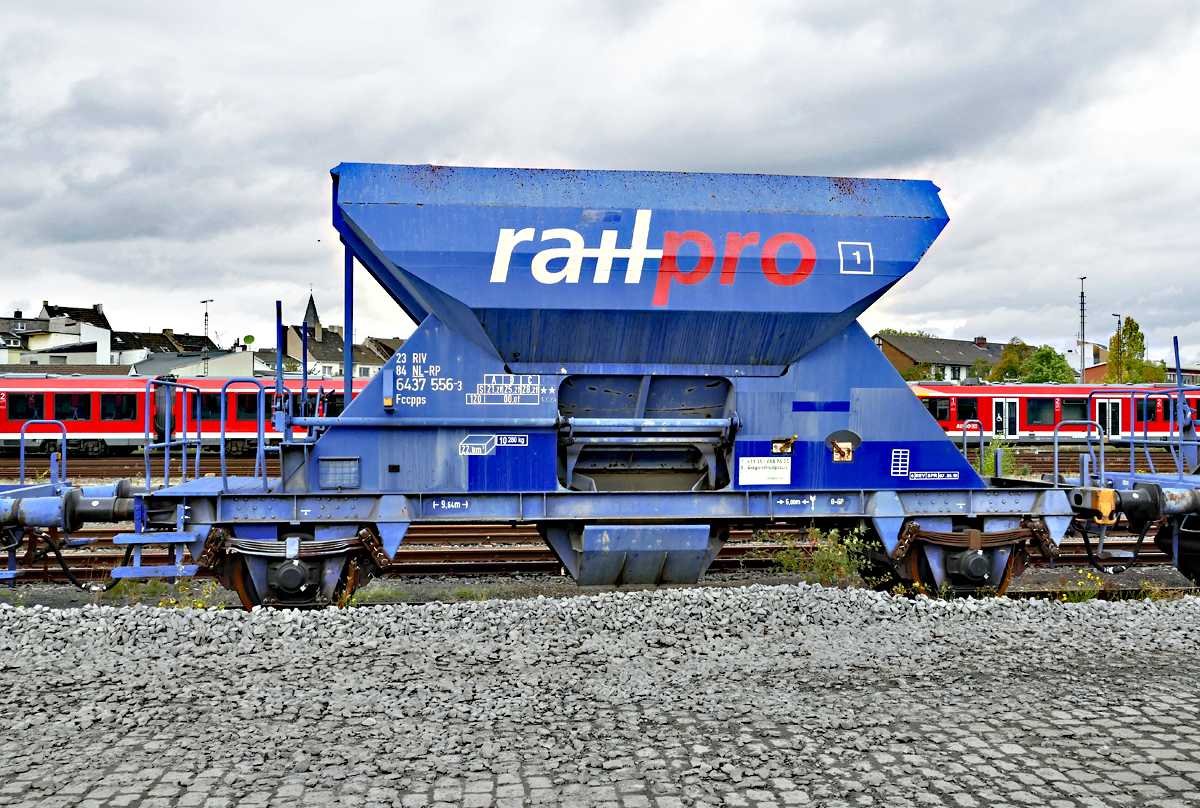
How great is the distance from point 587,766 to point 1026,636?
4.16 meters

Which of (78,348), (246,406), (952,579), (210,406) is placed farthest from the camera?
(78,348)

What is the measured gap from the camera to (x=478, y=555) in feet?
31.3

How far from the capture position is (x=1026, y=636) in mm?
6223

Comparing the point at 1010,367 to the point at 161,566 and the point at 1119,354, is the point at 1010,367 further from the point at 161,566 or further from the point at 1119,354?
the point at 161,566

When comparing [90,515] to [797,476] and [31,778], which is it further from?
[797,476]

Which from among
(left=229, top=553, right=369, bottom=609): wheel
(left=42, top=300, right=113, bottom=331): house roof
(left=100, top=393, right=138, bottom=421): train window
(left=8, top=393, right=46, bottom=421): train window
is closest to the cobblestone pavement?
(left=229, top=553, right=369, bottom=609): wheel

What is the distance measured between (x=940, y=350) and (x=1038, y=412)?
5943 cm

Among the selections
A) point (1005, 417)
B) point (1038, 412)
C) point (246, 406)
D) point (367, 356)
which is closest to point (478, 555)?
point (246, 406)

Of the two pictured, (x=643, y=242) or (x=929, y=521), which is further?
(x=929, y=521)

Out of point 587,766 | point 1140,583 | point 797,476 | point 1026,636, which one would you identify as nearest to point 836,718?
point 587,766

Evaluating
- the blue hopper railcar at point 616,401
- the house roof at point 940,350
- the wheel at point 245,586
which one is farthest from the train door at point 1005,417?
the house roof at point 940,350

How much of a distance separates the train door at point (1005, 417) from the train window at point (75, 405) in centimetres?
3165

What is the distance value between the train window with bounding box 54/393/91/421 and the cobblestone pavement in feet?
75.0

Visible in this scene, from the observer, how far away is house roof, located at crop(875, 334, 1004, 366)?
80.2 metres
